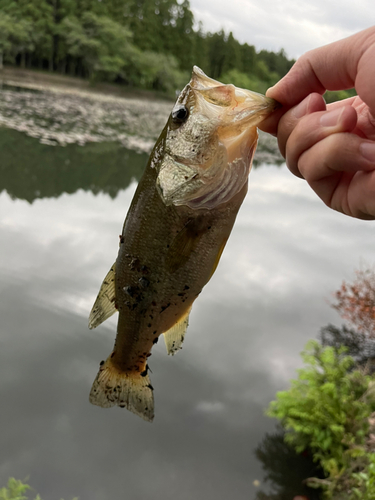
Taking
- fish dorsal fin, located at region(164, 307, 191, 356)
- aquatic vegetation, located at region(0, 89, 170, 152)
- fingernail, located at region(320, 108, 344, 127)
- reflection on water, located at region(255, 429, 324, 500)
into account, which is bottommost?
reflection on water, located at region(255, 429, 324, 500)

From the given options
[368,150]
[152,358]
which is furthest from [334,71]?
[152,358]

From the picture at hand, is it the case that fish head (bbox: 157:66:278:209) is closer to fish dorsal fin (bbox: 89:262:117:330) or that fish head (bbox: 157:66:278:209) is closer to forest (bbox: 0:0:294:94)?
fish dorsal fin (bbox: 89:262:117:330)

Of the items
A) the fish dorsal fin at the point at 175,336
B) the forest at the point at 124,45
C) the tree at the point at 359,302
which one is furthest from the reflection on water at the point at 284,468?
the forest at the point at 124,45

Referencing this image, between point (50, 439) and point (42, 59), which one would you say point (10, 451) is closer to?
point (50, 439)

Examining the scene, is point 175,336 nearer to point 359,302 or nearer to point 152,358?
point 152,358

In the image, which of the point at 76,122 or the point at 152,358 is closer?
the point at 152,358

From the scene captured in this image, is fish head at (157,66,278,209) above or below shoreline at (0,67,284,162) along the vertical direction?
below

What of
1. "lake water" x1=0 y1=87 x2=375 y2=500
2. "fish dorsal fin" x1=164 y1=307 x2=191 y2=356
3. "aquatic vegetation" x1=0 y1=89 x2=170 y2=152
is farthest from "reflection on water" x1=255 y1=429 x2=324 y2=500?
"aquatic vegetation" x1=0 y1=89 x2=170 y2=152
